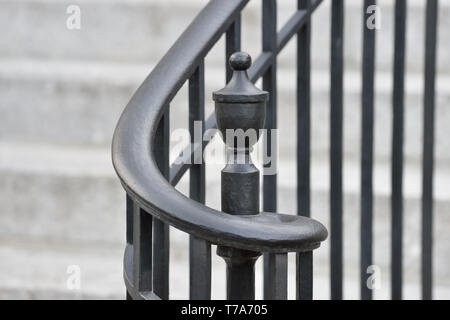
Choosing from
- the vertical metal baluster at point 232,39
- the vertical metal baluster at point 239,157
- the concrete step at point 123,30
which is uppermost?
the concrete step at point 123,30

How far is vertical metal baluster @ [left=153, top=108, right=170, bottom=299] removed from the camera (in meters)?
1.70

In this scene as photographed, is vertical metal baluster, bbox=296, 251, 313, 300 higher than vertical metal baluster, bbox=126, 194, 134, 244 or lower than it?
lower

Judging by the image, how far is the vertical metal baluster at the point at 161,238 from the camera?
5.57ft

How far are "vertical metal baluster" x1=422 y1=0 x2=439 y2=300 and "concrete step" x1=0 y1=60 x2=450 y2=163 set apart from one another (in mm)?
610

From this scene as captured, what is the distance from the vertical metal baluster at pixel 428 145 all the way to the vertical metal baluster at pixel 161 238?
2.71 feet

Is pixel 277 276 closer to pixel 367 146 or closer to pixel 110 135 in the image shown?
pixel 367 146

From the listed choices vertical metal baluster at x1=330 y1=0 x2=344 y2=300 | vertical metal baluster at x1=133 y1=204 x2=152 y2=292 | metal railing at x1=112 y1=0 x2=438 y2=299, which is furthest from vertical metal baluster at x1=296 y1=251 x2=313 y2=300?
vertical metal baluster at x1=330 y1=0 x2=344 y2=300

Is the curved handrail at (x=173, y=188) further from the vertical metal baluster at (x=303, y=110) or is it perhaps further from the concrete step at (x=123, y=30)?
the concrete step at (x=123, y=30)

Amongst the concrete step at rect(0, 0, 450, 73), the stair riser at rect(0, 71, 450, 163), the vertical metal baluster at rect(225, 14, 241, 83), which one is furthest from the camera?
the concrete step at rect(0, 0, 450, 73)

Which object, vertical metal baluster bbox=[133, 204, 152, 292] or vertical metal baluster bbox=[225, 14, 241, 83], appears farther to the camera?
vertical metal baluster bbox=[225, 14, 241, 83]

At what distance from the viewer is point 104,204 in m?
2.97

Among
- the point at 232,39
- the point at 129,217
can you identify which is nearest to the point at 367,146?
the point at 232,39

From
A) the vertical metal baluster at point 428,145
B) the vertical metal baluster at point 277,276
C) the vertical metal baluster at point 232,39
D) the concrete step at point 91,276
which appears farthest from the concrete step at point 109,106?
the vertical metal baluster at point 277,276

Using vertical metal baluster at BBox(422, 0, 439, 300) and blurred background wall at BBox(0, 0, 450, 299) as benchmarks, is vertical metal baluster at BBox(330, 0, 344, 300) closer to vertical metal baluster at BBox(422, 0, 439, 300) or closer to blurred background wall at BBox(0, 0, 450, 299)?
vertical metal baluster at BBox(422, 0, 439, 300)
